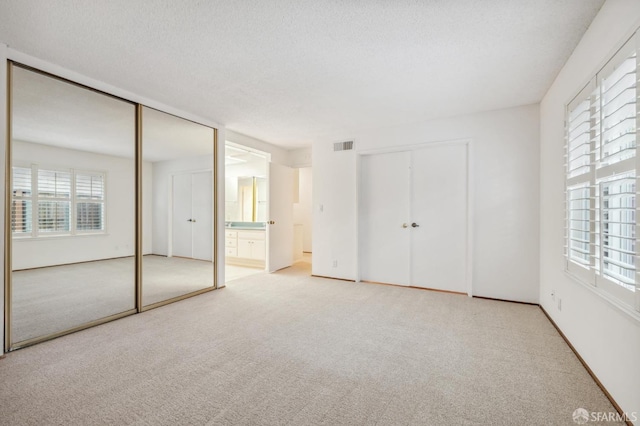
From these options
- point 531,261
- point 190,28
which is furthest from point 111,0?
point 531,261

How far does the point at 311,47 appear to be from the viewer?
231 centimetres

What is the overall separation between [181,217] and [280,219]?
225 centimetres

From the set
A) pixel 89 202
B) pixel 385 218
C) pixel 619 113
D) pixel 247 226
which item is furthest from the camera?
pixel 247 226

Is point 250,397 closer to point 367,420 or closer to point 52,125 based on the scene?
point 367,420

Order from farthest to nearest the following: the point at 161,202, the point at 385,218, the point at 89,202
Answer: the point at 385,218
the point at 161,202
the point at 89,202

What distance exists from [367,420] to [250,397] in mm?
741

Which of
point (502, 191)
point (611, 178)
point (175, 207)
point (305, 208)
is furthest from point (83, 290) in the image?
point (305, 208)

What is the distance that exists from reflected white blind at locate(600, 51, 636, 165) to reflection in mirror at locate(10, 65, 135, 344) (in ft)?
14.4

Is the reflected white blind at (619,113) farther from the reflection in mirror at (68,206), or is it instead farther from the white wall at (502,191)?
the reflection in mirror at (68,206)

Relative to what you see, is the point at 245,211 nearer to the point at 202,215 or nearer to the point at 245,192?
the point at 245,192

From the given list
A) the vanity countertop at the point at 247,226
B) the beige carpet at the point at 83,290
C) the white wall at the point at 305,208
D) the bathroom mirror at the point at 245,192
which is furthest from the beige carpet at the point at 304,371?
the white wall at the point at 305,208

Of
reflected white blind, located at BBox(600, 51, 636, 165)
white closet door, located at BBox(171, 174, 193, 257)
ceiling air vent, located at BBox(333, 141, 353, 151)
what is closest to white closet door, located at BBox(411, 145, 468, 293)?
ceiling air vent, located at BBox(333, 141, 353, 151)

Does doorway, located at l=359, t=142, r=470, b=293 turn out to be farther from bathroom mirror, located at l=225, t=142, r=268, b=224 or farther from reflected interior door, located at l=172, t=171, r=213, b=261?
bathroom mirror, located at l=225, t=142, r=268, b=224

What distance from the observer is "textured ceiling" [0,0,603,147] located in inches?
74.0
